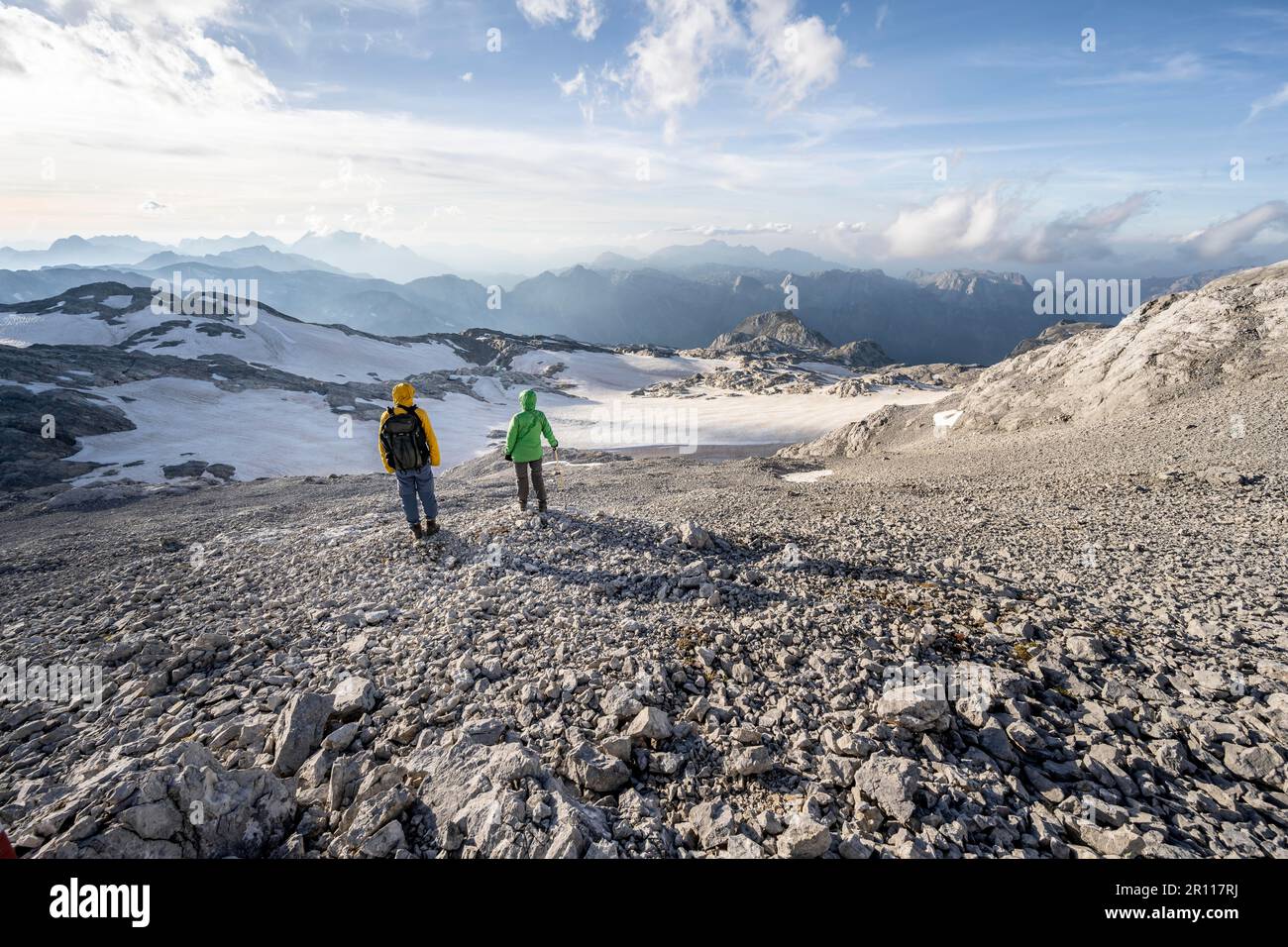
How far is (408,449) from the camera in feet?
33.3

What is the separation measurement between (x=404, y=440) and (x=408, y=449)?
180 millimetres

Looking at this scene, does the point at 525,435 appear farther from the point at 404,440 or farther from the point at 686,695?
the point at 686,695

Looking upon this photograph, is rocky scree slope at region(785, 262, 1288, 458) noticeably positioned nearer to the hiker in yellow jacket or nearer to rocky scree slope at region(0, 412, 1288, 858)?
rocky scree slope at region(0, 412, 1288, 858)

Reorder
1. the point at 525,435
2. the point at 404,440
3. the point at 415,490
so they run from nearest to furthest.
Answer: the point at 404,440, the point at 415,490, the point at 525,435

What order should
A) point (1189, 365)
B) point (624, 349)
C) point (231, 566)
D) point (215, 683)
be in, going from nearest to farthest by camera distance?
point (215, 683)
point (231, 566)
point (1189, 365)
point (624, 349)

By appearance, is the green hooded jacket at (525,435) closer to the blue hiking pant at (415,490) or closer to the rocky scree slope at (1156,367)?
the blue hiking pant at (415,490)

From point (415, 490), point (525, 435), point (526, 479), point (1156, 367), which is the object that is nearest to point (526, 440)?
point (525, 435)

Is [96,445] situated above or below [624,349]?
below

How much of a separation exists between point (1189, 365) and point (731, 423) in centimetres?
4142

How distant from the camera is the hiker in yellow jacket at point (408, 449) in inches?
395

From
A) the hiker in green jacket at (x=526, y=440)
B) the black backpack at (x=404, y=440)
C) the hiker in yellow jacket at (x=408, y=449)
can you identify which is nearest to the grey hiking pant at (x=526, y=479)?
the hiker in green jacket at (x=526, y=440)

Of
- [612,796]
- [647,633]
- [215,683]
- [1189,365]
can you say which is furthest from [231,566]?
[1189,365]

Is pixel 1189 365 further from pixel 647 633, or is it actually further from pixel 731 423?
pixel 731 423
